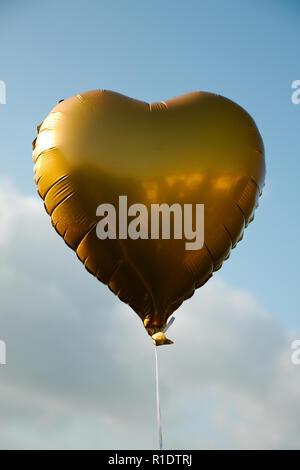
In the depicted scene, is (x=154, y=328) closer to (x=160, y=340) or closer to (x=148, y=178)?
(x=160, y=340)

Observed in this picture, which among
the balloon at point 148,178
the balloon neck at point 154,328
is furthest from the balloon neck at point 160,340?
the balloon at point 148,178

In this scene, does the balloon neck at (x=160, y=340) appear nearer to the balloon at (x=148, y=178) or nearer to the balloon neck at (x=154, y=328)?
the balloon neck at (x=154, y=328)

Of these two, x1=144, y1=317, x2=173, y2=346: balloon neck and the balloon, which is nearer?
the balloon

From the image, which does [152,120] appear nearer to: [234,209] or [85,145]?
[85,145]

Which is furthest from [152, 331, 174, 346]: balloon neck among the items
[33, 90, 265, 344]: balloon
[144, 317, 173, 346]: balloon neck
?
[33, 90, 265, 344]: balloon

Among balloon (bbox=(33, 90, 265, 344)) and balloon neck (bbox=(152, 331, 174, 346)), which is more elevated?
balloon (bbox=(33, 90, 265, 344))

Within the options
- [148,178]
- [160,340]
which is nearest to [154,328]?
[160,340]

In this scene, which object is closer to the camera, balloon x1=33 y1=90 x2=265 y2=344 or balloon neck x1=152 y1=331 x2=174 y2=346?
balloon x1=33 y1=90 x2=265 y2=344

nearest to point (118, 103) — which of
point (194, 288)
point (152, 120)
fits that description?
point (152, 120)

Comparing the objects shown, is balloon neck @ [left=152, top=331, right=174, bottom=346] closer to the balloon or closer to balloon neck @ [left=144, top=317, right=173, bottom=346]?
balloon neck @ [left=144, top=317, right=173, bottom=346]

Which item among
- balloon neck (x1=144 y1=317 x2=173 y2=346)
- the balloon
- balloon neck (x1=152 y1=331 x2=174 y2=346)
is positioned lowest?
balloon neck (x1=152 y1=331 x2=174 y2=346)
